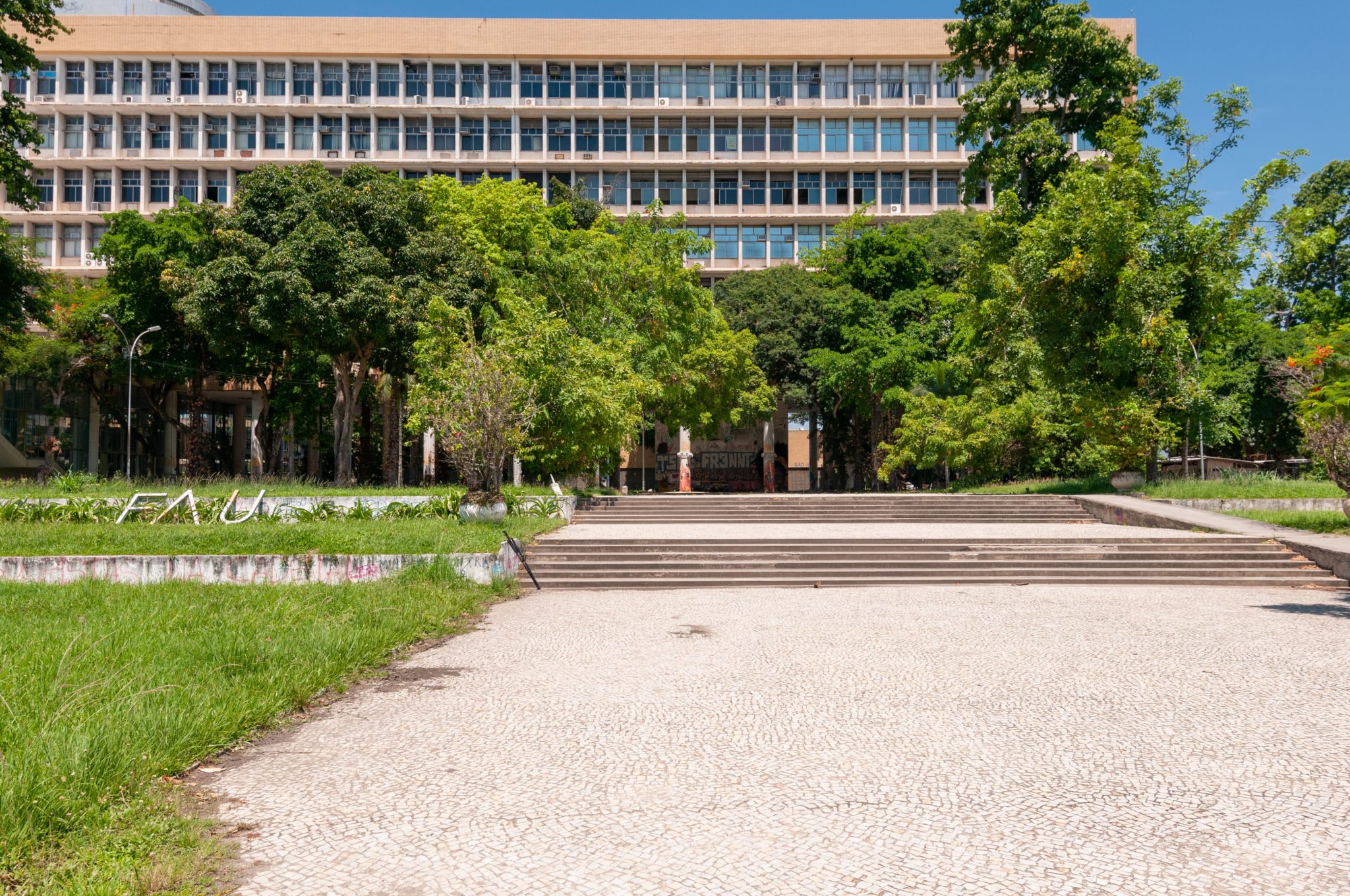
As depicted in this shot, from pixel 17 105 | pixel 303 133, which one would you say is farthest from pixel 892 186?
pixel 17 105

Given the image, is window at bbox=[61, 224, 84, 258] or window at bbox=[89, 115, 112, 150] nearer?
window at bbox=[89, 115, 112, 150]

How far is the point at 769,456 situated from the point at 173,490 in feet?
110

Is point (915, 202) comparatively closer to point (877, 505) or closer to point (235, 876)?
point (877, 505)

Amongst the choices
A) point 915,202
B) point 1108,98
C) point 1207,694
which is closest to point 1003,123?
point 1108,98

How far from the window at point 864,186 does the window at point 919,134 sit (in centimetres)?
299

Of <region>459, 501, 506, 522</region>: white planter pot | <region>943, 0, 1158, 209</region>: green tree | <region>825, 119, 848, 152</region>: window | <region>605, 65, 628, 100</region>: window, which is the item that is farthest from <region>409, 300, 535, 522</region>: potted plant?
<region>825, 119, 848, 152</region>: window

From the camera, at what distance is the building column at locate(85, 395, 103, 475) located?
147 ft

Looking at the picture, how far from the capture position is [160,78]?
173 feet

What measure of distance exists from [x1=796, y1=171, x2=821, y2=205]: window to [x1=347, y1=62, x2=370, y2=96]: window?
87.3ft

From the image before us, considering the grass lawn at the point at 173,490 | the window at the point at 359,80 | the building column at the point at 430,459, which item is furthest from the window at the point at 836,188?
the grass lawn at the point at 173,490

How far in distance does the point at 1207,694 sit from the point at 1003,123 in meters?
29.7

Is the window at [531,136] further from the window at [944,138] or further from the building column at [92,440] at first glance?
the building column at [92,440]

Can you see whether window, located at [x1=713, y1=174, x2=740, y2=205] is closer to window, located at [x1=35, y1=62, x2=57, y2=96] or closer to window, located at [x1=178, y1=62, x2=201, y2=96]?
window, located at [x1=178, y1=62, x2=201, y2=96]

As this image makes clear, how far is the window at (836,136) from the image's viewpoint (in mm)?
54500
